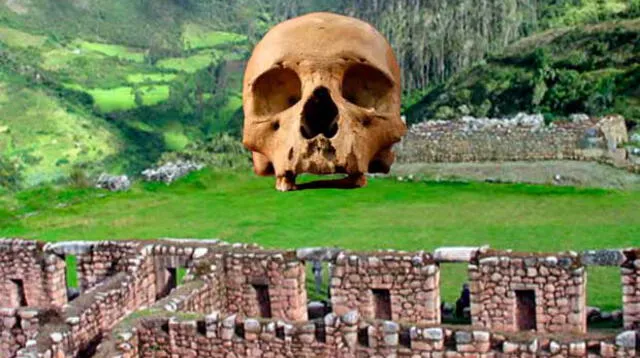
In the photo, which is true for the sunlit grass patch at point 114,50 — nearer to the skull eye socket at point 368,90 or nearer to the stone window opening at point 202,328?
the stone window opening at point 202,328

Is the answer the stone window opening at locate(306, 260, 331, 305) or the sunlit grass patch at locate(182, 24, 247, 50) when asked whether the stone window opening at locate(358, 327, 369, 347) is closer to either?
the stone window opening at locate(306, 260, 331, 305)

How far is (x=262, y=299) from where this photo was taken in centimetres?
1661

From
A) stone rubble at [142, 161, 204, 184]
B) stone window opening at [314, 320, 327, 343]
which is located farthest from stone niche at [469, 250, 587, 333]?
stone rubble at [142, 161, 204, 184]

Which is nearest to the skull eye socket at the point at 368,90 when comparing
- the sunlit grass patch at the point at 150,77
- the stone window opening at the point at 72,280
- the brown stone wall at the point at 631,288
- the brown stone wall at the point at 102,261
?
the brown stone wall at the point at 631,288

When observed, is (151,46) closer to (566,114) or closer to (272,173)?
(566,114)

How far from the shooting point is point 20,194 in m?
36.1

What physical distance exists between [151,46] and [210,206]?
4909 inches

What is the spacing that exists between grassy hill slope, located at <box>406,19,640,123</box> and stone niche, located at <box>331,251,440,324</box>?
3907 cm

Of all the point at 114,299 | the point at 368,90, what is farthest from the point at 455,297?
the point at 368,90

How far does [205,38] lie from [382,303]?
151 meters

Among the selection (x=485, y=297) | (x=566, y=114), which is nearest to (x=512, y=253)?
(x=485, y=297)

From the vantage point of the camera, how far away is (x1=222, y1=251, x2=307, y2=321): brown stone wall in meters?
16.1

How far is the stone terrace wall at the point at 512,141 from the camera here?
3528cm

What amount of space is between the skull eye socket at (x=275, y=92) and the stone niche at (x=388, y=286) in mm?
9624
